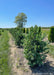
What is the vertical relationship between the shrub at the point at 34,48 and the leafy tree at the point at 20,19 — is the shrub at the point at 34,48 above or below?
below

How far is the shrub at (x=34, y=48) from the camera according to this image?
3020mm

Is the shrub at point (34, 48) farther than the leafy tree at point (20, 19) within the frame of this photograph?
No

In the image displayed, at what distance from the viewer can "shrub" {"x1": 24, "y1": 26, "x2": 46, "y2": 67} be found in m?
3.02

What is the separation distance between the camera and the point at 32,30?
3363 millimetres

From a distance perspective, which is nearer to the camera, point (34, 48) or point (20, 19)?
point (34, 48)

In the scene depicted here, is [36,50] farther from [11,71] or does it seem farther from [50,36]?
[50,36]

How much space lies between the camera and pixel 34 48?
118 inches

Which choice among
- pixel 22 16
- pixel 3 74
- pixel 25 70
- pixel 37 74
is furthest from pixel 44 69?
pixel 22 16

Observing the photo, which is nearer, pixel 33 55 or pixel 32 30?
pixel 33 55

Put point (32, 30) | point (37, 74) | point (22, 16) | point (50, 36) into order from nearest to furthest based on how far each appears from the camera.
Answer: point (37, 74), point (32, 30), point (50, 36), point (22, 16)

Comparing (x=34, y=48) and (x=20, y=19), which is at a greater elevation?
(x=20, y=19)

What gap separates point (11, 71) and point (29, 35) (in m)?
1.72

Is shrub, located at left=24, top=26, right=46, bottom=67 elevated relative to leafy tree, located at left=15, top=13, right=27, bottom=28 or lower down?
lower down

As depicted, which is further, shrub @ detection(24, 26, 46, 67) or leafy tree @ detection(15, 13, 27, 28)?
leafy tree @ detection(15, 13, 27, 28)
